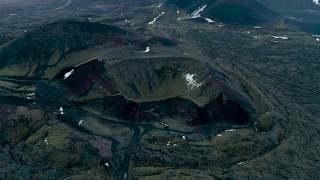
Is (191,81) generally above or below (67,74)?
above

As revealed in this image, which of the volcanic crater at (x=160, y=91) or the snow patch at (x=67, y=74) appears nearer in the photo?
the volcanic crater at (x=160, y=91)

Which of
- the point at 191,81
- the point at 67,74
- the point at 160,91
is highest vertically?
the point at 191,81

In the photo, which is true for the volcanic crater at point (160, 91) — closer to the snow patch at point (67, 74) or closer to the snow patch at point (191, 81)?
the snow patch at point (191, 81)

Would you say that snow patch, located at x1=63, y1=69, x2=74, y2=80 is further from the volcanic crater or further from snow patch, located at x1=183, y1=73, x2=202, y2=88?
snow patch, located at x1=183, y1=73, x2=202, y2=88

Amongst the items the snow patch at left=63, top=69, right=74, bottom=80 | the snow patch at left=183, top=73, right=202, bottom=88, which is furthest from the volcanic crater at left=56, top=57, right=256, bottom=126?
the snow patch at left=63, top=69, right=74, bottom=80

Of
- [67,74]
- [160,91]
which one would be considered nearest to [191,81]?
[160,91]

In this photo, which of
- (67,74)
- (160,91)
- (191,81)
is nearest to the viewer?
(160,91)

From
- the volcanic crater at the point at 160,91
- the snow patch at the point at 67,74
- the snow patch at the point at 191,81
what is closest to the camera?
the volcanic crater at the point at 160,91

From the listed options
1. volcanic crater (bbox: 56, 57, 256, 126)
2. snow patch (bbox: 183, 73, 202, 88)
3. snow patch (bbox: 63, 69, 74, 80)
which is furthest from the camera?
snow patch (bbox: 63, 69, 74, 80)

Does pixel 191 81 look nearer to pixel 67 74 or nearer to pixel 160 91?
pixel 160 91

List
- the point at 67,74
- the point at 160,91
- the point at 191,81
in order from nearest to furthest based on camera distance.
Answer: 1. the point at 160,91
2. the point at 191,81
3. the point at 67,74

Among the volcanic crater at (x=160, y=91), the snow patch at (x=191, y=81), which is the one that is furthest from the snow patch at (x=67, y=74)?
the snow patch at (x=191, y=81)

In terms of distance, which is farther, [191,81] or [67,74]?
[67,74]

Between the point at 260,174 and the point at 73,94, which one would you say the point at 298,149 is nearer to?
the point at 260,174
